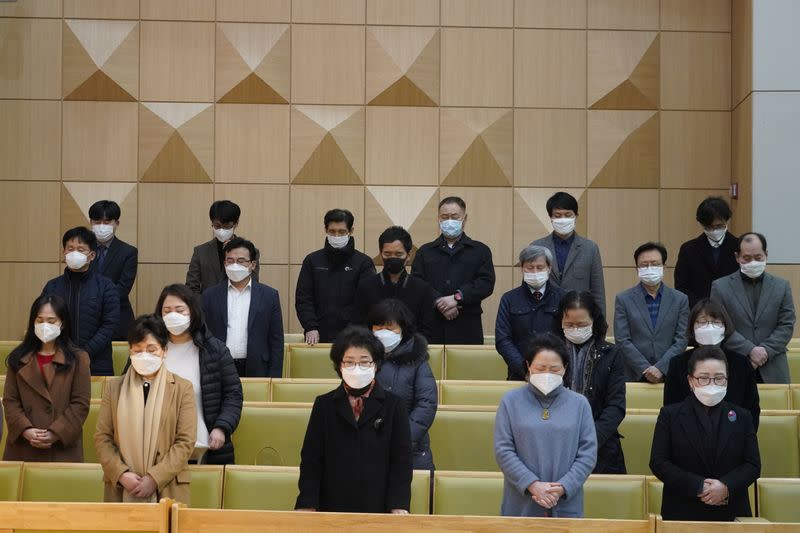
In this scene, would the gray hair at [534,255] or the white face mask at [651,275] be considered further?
the white face mask at [651,275]

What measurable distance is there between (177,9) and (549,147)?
120 inches

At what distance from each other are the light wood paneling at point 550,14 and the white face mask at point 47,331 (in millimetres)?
4964

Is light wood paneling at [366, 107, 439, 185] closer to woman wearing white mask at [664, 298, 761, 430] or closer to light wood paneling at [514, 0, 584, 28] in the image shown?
light wood paneling at [514, 0, 584, 28]

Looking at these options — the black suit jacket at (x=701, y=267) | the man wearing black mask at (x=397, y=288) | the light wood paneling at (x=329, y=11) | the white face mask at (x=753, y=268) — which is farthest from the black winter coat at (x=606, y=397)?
the light wood paneling at (x=329, y=11)

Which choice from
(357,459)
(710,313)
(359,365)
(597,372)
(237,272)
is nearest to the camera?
(357,459)

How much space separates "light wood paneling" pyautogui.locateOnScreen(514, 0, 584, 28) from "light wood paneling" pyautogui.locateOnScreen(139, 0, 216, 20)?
2.37 metres

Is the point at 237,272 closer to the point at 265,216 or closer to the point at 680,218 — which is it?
the point at 265,216

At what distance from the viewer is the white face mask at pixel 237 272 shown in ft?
20.0

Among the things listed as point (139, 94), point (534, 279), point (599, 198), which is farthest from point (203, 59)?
point (534, 279)

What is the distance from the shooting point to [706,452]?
180 inches

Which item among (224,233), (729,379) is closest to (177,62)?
(224,233)

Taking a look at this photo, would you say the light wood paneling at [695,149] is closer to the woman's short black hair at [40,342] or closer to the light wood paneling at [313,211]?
the light wood paneling at [313,211]

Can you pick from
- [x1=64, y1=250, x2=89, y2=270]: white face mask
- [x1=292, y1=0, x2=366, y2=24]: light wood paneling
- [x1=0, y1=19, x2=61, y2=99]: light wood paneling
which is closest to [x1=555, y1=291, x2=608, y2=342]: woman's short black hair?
[x1=64, y1=250, x2=89, y2=270]: white face mask

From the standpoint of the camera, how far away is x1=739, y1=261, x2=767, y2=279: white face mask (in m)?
6.29
